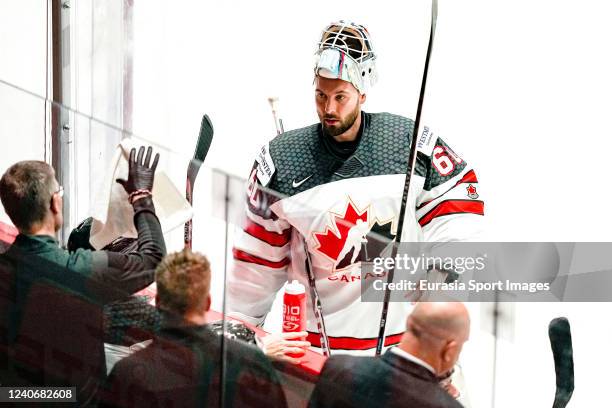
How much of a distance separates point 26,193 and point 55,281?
0.19m

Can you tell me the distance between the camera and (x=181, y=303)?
1832mm

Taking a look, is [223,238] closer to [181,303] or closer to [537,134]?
[181,303]

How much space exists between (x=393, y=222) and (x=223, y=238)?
852 millimetres

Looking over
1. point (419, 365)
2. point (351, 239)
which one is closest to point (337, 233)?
point (351, 239)

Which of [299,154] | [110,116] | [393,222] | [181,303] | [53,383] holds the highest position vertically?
[110,116]

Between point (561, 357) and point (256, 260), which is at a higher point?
point (256, 260)

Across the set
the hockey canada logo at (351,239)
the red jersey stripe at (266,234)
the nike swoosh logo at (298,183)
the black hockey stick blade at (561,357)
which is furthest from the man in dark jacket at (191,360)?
the nike swoosh logo at (298,183)

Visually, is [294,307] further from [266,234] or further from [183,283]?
[183,283]

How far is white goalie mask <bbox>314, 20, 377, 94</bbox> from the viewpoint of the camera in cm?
264

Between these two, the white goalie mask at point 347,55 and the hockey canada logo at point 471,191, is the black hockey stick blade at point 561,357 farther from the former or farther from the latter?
the white goalie mask at point 347,55

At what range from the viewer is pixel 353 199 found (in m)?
2.64

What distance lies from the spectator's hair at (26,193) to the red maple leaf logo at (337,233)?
50 cm

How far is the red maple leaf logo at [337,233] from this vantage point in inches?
79.7

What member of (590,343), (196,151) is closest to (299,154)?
(196,151)
